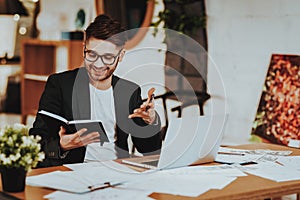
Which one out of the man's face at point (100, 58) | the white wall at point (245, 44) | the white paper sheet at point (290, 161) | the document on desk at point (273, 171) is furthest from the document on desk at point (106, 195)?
the white wall at point (245, 44)

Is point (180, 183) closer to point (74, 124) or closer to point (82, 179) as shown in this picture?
point (82, 179)

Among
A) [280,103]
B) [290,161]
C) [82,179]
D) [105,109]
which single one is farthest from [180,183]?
[280,103]

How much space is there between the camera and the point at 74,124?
2.50m

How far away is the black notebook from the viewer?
2.49m

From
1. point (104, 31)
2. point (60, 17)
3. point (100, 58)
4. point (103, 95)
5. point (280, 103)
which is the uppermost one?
point (60, 17)

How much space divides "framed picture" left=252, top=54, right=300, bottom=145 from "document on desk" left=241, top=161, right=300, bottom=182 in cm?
128

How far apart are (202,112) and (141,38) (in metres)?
0.95

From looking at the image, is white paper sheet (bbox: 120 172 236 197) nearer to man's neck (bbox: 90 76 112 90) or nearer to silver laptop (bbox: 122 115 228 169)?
silver laptop (bbox: 122 115 228 169)

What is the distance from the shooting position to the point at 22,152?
1.83 m

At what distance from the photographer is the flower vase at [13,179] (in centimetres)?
186

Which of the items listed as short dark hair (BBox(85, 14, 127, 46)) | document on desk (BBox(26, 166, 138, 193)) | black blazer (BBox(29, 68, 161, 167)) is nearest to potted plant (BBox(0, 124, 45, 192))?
document on desk (BBox(26, 166, 138, 193))

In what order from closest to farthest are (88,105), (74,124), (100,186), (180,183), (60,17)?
(100,186) < (180,183) < (74,124) < (88,105) < (60,17)

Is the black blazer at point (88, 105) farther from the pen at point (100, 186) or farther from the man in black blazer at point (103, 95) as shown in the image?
the pen at point (100, 186)

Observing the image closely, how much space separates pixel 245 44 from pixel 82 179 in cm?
250
